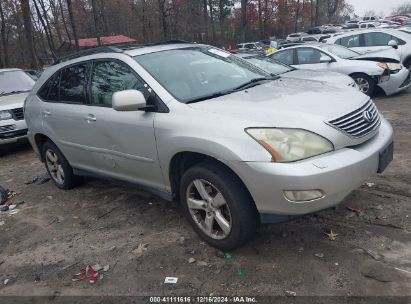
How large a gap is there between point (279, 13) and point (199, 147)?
56103mm

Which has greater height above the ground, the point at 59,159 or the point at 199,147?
the point at 199,147

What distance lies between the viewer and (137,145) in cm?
385

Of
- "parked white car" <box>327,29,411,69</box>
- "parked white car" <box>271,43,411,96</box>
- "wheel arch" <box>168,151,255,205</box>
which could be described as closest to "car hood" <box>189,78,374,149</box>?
"wheel arch" <box>168,151,255,205</box>

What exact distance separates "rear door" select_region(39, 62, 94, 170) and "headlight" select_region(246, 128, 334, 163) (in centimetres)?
217

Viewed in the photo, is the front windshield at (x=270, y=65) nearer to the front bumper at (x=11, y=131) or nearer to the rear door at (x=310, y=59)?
the rear door at (x=310, y=59)

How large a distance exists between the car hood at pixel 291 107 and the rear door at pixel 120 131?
575 mm

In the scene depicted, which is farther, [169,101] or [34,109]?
[34,109]

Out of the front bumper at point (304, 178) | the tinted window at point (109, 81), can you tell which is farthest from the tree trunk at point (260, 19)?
the front bumper at point (304, 178)

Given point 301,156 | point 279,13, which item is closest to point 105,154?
point 301,156

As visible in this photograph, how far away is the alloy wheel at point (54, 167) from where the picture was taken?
5.50 meters

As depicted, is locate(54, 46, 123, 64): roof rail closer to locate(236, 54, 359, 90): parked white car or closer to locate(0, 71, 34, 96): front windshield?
locate(236, 54, 359, 90): parked white car

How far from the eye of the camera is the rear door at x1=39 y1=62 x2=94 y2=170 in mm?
4555

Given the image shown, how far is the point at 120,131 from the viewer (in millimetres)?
3969

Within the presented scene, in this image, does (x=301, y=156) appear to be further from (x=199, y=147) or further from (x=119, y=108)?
(x=119, y=108)
